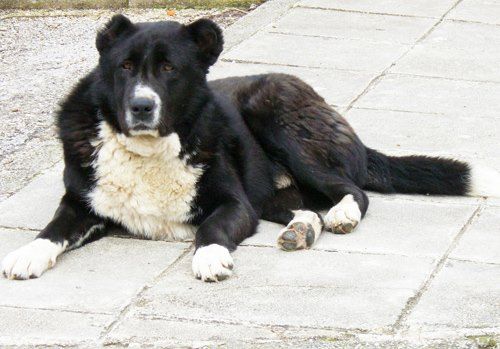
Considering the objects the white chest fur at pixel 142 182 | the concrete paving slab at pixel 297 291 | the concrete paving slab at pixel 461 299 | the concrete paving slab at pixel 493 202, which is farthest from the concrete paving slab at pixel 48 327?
the concrete paving slab at pixel 493 202

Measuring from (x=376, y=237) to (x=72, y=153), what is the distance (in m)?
1.73

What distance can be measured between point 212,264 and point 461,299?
1.21 metres

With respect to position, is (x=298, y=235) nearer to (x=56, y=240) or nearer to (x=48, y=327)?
(x=56, y=240)

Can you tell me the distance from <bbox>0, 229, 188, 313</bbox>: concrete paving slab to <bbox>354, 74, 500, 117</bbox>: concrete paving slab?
3.13 m

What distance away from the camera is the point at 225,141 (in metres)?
6.39

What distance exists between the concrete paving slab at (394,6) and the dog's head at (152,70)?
5.64 m

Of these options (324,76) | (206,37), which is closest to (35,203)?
(206,37)

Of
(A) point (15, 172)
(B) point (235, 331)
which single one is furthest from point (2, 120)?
(B) point (235, 331)

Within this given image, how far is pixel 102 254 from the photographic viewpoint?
5.94m

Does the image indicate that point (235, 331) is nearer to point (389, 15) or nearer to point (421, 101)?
point (421, 101)

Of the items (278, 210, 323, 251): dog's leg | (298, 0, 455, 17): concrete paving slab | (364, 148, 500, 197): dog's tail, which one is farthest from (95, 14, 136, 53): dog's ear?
(298, 0, 455, 17): concrete paving slab

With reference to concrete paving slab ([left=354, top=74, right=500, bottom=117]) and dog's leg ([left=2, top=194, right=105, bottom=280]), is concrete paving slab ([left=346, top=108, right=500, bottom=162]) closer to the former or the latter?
concrete paving slab ([left=354, top=74, right=500, bottom=117])

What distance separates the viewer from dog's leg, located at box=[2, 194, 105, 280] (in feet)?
18.2

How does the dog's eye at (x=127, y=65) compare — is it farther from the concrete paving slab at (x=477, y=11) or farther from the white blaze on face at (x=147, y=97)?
the concrete paving slab at (x=477, y=11)
